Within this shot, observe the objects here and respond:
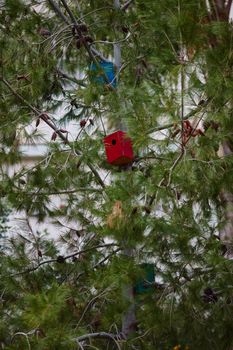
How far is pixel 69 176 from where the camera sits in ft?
Answer: 12.2

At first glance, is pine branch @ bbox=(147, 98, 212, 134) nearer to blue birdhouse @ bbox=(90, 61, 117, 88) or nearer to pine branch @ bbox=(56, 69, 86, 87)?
blue birdhouse @ bbox=(90, 61, 117, 88)

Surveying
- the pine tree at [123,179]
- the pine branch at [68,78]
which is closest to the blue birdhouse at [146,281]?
the pine tree at [123,179]

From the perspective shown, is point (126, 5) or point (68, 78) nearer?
point (126, 5)

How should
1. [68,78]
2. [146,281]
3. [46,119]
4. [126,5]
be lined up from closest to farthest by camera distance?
1. [146,281]
2. [46,119]
3. [126,5]
4. [68,78]

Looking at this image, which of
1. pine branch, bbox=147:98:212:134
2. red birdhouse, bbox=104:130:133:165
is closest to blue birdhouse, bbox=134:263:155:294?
red birdhouse, bbox=104:130:133:165

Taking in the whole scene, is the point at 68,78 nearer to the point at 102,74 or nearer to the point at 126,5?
the point at 102,74

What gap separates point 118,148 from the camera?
130 inches

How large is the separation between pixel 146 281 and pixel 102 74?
3.95 feet

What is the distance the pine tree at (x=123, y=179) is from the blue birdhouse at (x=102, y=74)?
0.03ft

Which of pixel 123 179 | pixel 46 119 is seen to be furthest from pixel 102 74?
pixel 123 179

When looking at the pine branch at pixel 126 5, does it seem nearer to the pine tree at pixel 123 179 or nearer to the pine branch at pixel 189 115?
the pine tree at pixel 123 179

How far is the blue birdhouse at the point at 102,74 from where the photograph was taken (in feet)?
11.7

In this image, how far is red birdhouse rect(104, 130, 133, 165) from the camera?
3.29 m

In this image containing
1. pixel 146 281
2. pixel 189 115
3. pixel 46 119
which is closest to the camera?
pixel 189 115
